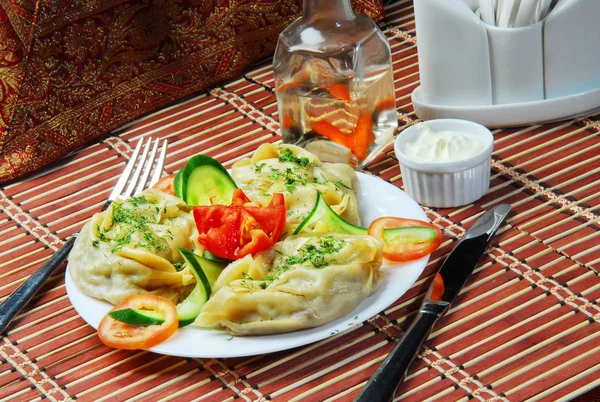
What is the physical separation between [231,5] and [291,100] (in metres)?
0.48

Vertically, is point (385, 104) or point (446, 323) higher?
point (385, 104)

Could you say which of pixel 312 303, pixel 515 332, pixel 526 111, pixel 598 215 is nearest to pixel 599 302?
pixel 515 332

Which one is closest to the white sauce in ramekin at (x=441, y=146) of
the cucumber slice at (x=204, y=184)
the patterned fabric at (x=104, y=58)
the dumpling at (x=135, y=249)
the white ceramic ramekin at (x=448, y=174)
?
the white ceramic ramekin at (x=448, y=174)

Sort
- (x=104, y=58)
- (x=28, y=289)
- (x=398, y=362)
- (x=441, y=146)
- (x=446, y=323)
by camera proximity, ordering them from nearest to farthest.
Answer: (x=398, y=362)
(x=446, y=323)
(x=28, y=289)
(x=441, y=146)
(x=104, y=58)

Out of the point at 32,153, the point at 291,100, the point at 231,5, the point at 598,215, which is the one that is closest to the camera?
the point at 598,215

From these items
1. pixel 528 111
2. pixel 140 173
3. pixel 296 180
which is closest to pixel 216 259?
pixel 296 180

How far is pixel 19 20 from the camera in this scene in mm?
1982

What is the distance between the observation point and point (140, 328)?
1.41 m

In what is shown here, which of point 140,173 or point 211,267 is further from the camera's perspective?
point 140,173

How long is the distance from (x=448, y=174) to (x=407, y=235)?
0.22 m

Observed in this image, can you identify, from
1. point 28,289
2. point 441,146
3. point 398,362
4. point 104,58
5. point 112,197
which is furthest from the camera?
point 104,58

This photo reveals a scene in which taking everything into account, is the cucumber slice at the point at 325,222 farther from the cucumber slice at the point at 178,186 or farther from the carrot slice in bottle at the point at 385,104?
the carrot slice in bottle at the point at 385,104

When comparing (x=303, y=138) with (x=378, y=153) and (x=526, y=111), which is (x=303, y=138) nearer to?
A: (x=378, y=153)

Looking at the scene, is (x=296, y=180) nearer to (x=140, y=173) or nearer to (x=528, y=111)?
(x=140, y=173)
